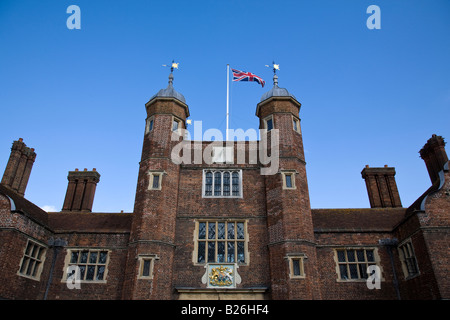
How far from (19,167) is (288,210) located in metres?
15.6

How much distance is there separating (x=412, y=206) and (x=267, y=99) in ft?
→ 31.4

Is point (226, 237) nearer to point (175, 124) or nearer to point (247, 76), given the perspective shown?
point (175, 124)

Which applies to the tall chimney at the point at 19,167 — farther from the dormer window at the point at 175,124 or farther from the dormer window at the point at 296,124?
the dormer window at the point at 296,124

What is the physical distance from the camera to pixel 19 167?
63.7 ft

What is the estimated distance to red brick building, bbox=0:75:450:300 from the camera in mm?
13188

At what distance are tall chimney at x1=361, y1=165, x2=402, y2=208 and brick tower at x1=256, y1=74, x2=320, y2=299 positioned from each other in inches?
269

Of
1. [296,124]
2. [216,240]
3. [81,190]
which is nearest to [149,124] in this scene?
[216,240]

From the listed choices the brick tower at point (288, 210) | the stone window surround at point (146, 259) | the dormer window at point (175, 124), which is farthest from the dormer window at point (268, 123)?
the stone window surround at point (146, 259)

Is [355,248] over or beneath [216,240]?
beneath

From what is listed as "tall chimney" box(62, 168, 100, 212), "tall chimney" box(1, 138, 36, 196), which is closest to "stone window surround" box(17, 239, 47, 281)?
"tall chimney" box(1, 138, 36, 196)

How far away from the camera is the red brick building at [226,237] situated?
13.2 m

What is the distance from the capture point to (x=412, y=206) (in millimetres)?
17766

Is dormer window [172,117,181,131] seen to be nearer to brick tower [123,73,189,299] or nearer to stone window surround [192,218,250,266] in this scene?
brick tower [123,73,189,299]
